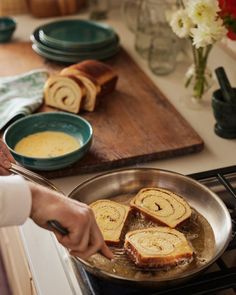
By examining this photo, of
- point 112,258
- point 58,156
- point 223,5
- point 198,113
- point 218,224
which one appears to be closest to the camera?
point 112,258

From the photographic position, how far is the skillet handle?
69cm

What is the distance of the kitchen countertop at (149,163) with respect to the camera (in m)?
0.83

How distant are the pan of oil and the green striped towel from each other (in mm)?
342

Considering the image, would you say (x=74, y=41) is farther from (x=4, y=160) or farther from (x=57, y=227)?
(x=57, y=227)

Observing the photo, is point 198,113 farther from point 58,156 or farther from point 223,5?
point 58,156

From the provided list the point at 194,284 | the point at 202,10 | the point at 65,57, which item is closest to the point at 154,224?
the point at 194,284

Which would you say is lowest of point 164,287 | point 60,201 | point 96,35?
point 96,35

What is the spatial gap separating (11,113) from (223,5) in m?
0.55

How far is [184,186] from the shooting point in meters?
0.99

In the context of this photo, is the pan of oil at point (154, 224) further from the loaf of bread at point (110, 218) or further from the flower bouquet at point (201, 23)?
the flower bouquet at point (201, 23)

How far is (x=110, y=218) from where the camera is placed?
91cm

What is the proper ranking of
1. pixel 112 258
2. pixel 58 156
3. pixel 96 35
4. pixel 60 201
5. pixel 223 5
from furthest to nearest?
1. pixel 96 35
2. pixel 223 5
3. pixel 58 156
4. pixel 112 258
5. pixel 60 201

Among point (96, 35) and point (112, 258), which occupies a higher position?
point (112, 258)

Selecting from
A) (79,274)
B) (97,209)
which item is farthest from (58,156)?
Answer: (79,274)
